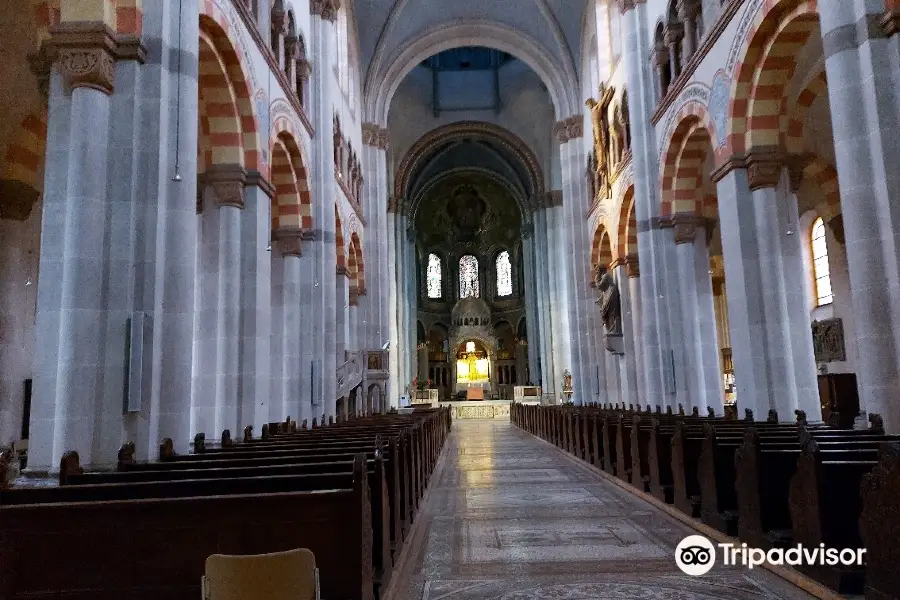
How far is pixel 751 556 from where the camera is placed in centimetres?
487

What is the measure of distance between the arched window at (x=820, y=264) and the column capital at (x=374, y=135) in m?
15.9

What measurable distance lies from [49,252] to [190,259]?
1.43 metres

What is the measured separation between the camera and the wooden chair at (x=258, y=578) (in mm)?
2723

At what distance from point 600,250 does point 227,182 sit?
1514cm

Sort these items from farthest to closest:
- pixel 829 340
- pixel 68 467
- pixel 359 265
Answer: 1. pixel 359 265
2. pixel 829 340
3. pixel 68 467

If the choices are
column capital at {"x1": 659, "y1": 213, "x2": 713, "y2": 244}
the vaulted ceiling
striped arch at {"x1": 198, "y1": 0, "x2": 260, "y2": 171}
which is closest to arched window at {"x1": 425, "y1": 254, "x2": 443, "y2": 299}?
the vaulted ceiling

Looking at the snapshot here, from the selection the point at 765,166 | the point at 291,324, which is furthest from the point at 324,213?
the point at 765,166

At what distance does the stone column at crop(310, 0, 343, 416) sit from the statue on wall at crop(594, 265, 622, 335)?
911 centimetres

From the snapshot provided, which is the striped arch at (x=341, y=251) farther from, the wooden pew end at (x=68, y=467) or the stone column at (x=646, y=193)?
the wooden pew end at (x=68, y=467)

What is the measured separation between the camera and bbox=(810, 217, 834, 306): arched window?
1797 centimetres

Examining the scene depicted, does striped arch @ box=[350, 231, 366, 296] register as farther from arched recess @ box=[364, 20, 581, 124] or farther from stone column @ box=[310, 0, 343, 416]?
stone column @ box=[310, 0, 343, 416]

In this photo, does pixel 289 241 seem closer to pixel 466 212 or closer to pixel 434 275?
pixel 434 275

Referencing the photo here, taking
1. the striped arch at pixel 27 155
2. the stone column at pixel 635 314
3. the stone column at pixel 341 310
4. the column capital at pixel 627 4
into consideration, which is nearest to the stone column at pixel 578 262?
the stone column at pixel 635 314

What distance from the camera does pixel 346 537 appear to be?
371 cm
